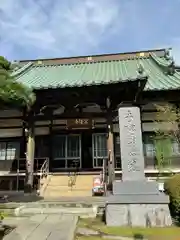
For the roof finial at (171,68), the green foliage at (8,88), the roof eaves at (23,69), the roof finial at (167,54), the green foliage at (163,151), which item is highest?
the roof finial at (167,54)

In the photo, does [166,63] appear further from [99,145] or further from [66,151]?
[66,151]

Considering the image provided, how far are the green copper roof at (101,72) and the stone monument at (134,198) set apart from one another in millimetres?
7673

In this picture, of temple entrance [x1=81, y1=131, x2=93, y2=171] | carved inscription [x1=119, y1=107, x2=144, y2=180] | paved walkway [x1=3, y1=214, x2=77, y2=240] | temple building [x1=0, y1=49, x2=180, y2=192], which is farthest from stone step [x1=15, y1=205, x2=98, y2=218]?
temple entrance [x1=81, y1=131, x2=93, y2=171]

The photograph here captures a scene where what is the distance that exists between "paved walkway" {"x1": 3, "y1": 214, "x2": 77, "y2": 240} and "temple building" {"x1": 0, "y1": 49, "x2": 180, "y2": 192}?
644 cm

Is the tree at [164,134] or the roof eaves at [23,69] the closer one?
the tree at [164,134]

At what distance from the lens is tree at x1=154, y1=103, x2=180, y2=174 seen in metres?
15.1

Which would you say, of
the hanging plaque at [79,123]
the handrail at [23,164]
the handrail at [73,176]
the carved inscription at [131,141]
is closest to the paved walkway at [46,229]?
the carved inscription at [131,141]

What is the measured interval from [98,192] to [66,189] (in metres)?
1.77

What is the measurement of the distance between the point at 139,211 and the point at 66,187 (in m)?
6.56

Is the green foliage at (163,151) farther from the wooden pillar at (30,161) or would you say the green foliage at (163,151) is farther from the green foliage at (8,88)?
the green foliage at (8,88)

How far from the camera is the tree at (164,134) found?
15.1 m

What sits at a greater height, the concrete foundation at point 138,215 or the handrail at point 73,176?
the handrail at point 73,176

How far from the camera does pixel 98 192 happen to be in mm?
13609

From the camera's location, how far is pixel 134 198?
8.82m
